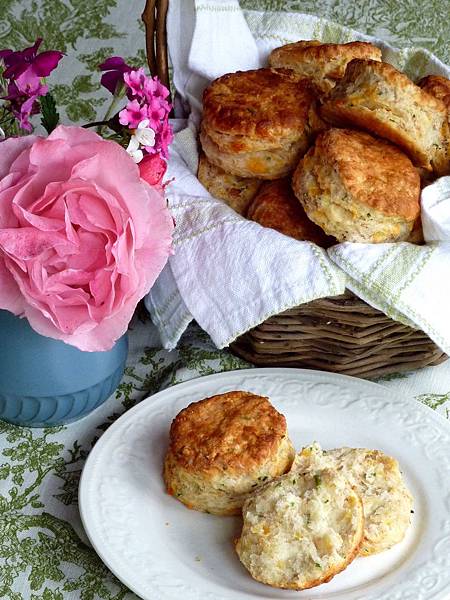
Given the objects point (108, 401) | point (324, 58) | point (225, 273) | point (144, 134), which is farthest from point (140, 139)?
point (324, 58)

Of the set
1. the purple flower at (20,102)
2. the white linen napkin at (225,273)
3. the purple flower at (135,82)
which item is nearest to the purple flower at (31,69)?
the purple flower at (20,102)

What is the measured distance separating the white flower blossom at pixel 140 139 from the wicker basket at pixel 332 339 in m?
0.50

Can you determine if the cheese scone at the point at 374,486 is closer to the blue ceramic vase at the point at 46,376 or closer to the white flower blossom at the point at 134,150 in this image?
the blue ceramic vase at the point at 46,376

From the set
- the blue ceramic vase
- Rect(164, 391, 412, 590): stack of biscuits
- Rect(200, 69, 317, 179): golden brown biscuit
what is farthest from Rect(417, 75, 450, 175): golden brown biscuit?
the blue ceramic vase

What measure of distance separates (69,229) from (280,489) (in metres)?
0.55

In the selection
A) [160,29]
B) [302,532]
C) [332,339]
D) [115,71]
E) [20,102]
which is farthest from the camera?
[160,29]

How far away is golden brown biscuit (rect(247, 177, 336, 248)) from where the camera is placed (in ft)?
6.49

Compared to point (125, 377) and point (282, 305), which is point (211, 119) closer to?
point (282, 305)

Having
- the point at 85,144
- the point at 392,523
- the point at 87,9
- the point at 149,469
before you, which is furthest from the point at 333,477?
the point at 87,9

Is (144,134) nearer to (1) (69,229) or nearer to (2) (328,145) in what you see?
(1) (69,229)

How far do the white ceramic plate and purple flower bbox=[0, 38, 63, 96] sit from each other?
666 mm

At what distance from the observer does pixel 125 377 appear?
2092 millimetres

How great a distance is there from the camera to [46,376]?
176 centimetres

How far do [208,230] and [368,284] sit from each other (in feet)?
1.20
